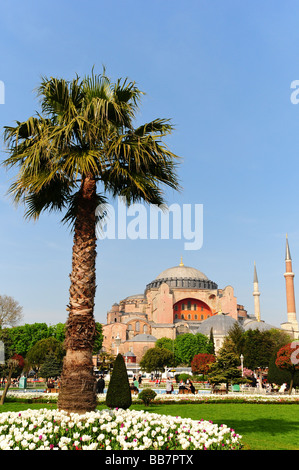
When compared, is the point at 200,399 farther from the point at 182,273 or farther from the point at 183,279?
the point at 182,273

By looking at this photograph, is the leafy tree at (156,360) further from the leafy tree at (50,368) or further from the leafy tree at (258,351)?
the leafy tree at (50,368)

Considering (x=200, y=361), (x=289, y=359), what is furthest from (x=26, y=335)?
(x=289, y=359)

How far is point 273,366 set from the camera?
2623 cm

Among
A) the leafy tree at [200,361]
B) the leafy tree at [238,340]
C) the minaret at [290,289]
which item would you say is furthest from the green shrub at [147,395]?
the minaret at [290,289]

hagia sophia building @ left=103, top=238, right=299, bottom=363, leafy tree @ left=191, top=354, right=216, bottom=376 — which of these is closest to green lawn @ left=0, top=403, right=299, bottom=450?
leafy tree @ left=191, top=354, right=216, bottom=376

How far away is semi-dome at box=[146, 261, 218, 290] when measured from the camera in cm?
8500

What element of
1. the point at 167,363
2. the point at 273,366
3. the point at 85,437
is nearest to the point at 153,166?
the point at 85,437

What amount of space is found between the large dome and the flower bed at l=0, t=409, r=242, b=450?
80.6 metres

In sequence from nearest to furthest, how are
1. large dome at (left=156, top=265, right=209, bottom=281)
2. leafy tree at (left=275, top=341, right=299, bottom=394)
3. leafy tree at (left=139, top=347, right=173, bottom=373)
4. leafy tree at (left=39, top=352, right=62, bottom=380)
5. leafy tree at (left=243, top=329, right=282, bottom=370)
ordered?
1. leafy tree at (left=275, top=341, right=299, bottom=394)
2. leafy tree at (left=39, top=352, right=62, bottom=380)
3. leafy tree at (left=243, top=329, right=282, bottom=370)
4. leafy tree at (left=139, top=347, right=173, bottom=373)
5. large dome at (left=156, top=265, right=209, bottom=281)

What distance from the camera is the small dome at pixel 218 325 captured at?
Result: 65.8 m

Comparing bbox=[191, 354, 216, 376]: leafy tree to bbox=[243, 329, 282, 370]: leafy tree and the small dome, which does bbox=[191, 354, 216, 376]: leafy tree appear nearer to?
bbox=[243, 329, 282, 370]: leafy tree

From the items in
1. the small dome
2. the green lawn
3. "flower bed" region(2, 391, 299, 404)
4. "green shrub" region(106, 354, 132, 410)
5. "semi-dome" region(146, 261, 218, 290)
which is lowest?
"flower bed" region(2, 391, 299, 404)

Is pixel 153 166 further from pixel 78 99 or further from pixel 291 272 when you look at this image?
pixel 291 272
